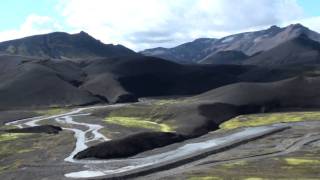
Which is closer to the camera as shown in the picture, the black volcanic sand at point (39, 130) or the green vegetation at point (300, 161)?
the green vegetation at point (300, 161)

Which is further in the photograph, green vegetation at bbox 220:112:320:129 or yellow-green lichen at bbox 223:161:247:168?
green vegetation at bbox 220:112:320:129

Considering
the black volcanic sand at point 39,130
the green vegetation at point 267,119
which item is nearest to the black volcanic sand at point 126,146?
the black volcanic sand at point 39,130

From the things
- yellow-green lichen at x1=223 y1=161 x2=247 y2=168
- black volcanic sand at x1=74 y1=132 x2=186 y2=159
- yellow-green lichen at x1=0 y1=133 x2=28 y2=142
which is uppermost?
yellow-green lichen at x1=0 y1=133 x2=28 y2=142

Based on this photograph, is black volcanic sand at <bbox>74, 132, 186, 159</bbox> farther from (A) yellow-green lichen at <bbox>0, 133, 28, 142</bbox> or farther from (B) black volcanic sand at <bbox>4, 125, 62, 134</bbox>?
(B) black volcanic sand at <bbox>4, 125, 62, 134</bbox>

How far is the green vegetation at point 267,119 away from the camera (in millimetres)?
178538

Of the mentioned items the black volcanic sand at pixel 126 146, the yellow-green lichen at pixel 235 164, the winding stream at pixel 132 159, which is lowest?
the yellow-green lichen at pixel 235 164

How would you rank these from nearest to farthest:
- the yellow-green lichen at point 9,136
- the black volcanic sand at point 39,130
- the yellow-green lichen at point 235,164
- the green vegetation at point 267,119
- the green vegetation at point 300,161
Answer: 1. the yellow-green lichen at point 235,164
2. the green vegetation at point 300,161
3. the yellow-green lichen at point 9,136
4. the black volcanic sand at point 39,130
5. the green vegetation at point 267,119

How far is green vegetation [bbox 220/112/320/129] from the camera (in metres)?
179

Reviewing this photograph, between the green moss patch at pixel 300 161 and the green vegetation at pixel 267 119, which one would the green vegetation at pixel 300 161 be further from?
the green vegetation at pixel 267 119

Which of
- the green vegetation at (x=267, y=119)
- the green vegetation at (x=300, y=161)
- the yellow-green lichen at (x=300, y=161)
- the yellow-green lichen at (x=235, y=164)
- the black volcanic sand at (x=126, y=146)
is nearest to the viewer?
the yellow-green lichen at (x=235, y=164)

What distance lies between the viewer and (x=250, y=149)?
118 meters

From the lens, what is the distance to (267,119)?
187375mm

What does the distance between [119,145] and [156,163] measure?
20.9 m

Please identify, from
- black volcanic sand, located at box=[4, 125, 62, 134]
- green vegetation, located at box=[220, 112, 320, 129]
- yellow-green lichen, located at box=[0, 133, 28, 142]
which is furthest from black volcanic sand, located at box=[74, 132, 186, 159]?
green vegetation, located at box=[220, 112, 320, 129]
